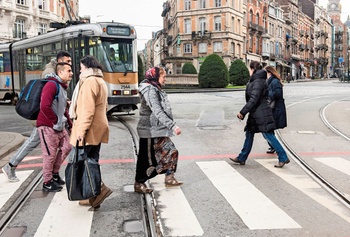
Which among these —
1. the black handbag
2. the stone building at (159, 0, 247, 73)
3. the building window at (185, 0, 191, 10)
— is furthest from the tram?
the building window at (185, 0, 191, 10)

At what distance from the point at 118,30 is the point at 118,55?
0.87 meters

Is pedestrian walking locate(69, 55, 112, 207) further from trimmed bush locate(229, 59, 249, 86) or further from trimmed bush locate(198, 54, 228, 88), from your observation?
trimmed bush locate(229, 59, 249, 86)

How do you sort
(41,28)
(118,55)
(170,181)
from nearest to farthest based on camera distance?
(170,181), (118,55), (41,28)

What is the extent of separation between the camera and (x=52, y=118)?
5766 millimetres

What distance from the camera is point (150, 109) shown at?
583cm

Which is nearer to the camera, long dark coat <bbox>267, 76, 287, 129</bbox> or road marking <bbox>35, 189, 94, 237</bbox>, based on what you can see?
road marking <bbox>35, 189, 94, 237</bbox>

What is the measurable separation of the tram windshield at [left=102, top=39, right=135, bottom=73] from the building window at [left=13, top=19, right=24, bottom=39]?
3488 centimetres

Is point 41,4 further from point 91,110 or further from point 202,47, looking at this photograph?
point 91,110

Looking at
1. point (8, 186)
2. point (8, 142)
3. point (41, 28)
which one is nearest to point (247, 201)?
point (8, 186)

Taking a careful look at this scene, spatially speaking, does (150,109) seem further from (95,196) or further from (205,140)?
(205,140)

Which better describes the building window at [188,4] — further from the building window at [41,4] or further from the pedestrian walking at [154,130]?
the pedestrian walking at [154,130]

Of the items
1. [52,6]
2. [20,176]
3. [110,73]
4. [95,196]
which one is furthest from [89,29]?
[52,6]

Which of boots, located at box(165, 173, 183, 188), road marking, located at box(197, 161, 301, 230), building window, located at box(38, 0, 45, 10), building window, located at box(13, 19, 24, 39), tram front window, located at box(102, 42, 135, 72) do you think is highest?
building window, located at box(38, 0, 45, 10)

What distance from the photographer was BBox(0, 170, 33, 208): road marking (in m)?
5.77
